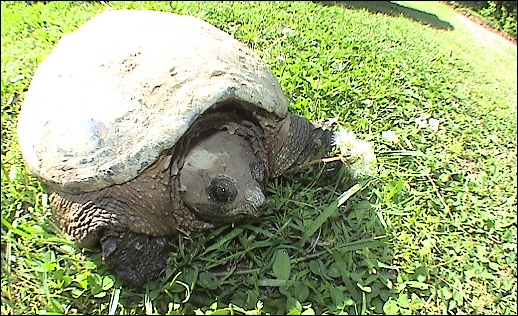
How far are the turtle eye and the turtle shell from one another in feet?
0.78

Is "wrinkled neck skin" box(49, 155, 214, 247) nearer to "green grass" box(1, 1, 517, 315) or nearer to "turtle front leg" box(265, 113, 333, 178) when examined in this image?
"green grass" box(1, 1, 517, 315)

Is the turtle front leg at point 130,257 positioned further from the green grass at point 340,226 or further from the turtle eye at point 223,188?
the turtle eye at point 223,188

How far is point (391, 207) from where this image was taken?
228cm

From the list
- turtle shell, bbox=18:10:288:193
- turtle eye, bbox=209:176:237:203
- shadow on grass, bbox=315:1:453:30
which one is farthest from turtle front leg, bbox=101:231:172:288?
shadow on grass, bbox=315:1:453:30

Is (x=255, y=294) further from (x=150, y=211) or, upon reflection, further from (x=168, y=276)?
(x=150, y=211)

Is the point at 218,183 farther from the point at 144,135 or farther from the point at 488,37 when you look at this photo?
the point at 488,37

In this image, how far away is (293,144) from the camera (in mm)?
2211

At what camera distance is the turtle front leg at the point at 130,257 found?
179 centimetres

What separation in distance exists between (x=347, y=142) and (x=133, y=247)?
1236mm

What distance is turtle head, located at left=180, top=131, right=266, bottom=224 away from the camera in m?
1.79

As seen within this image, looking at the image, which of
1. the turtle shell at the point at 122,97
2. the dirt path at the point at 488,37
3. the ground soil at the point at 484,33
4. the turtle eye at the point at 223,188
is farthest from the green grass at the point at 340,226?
the ground soil at the point at 484,33

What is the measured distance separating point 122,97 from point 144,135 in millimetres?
167

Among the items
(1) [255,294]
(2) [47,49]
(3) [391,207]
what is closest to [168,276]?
(1) [255,294]

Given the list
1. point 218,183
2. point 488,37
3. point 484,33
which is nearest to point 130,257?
point 218,183
